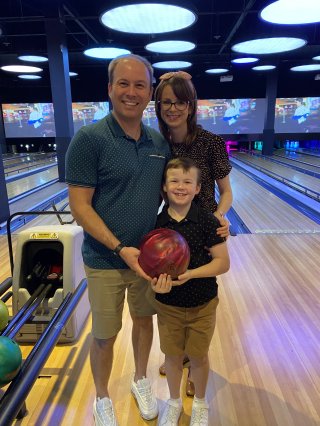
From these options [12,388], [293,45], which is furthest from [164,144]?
[293,45]

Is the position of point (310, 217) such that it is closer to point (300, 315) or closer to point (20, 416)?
point (300, 315)

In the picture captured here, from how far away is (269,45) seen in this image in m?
5.98

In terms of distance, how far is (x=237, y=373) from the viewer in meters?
1.63

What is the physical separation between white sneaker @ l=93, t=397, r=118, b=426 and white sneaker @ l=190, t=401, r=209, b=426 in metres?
0.29

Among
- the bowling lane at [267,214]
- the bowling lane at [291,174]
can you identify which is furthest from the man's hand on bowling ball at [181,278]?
the bowling lane at [291,174]

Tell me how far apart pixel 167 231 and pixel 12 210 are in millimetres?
4619

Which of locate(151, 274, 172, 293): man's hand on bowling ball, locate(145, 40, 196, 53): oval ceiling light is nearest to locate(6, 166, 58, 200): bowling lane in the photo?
locate(145, 40, 196, 53): oval ceiling light

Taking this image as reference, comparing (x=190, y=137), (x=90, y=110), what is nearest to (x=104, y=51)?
(x=190, y=137)

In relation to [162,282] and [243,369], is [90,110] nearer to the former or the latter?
[243,369]

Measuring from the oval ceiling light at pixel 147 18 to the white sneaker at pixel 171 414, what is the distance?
3593 millimetres

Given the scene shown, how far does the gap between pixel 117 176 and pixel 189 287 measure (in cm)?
43

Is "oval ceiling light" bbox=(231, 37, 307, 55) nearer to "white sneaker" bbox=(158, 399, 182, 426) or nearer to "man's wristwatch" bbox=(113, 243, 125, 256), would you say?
"man's wristwatch" bbox=(113, 243, 125, 256)

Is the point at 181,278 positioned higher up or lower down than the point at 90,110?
lower down

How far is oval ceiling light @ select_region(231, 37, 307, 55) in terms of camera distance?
5559mm
